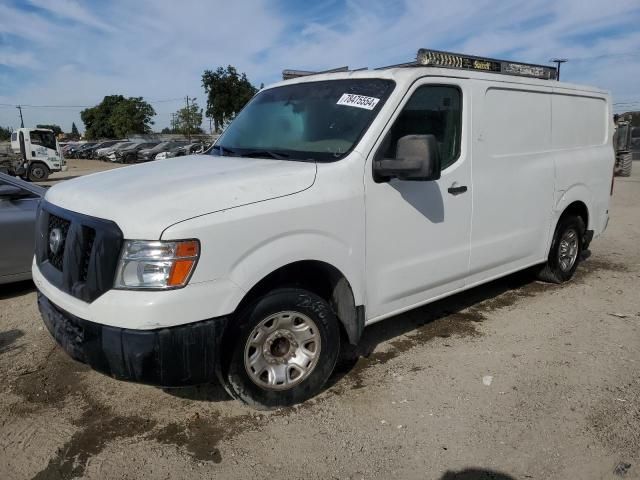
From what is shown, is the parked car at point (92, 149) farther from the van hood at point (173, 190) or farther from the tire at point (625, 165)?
the van hood at point (173, 190)

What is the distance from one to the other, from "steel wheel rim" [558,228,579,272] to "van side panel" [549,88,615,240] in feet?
0.98

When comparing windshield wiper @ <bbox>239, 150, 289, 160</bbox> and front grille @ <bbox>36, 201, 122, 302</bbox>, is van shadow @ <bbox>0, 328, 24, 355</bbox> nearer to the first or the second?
front grille @ <bbox>36, 201, 122, 302</bbox>

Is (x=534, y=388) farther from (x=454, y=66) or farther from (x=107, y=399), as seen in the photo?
(x=107, y=399)

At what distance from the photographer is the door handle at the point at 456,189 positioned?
387cm

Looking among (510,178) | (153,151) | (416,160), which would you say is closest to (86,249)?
(416,160)

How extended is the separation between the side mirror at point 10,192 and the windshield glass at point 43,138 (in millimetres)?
21548

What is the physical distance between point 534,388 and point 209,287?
227cm

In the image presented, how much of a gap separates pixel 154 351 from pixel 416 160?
70.5 inches

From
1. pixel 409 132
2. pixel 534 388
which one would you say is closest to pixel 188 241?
pixel 409 132

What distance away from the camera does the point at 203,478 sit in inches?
104

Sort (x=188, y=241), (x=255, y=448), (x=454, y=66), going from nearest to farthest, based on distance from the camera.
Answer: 1. (x=188, y=241)
2. (x=255, y=448)
3. (x=454, y=66)

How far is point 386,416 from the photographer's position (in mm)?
3180

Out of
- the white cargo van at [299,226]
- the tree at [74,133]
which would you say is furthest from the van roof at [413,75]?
the tree at [74,133]

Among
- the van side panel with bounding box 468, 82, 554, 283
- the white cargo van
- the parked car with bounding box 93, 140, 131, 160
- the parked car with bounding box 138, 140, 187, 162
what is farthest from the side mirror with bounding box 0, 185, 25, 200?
the parked car with bounding box 93, 140, 131, 160
